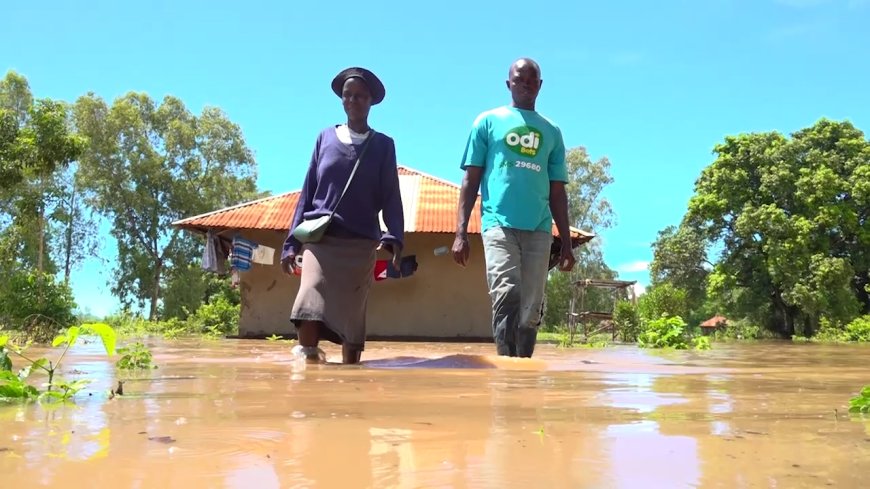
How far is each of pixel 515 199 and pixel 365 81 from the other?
3.89 feet

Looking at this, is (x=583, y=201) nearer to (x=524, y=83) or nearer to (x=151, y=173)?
(x=151, y=173)

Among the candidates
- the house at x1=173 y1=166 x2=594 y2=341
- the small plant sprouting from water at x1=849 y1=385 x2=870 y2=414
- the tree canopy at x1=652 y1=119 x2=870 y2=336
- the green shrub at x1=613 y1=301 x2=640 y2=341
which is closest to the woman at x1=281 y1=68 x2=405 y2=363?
the small plant sprouting from water at x1=849 y1=385 x2=870 y2=414

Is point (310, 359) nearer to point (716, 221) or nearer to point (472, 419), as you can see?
point (472, 419)

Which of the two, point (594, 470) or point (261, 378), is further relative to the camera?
point (261, 378)

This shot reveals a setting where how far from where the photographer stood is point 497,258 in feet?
13.5

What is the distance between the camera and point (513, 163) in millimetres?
4238

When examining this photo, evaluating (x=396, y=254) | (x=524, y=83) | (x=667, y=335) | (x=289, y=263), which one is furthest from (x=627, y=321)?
(x=289, y=263)

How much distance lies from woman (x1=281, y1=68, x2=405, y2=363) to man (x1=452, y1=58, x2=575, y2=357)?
0.52m

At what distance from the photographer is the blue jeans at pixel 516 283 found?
13.3 feet

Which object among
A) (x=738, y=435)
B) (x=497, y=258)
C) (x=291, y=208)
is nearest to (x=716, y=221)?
(x=291, y=208)

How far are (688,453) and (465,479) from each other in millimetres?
497

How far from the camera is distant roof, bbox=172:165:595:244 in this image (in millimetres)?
13414

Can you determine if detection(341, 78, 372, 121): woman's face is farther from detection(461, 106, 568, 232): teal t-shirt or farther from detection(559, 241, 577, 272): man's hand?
detection(559, 241, 577, 272): man's hand

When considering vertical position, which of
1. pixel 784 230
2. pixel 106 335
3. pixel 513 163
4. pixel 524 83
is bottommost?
pixel 106 335
